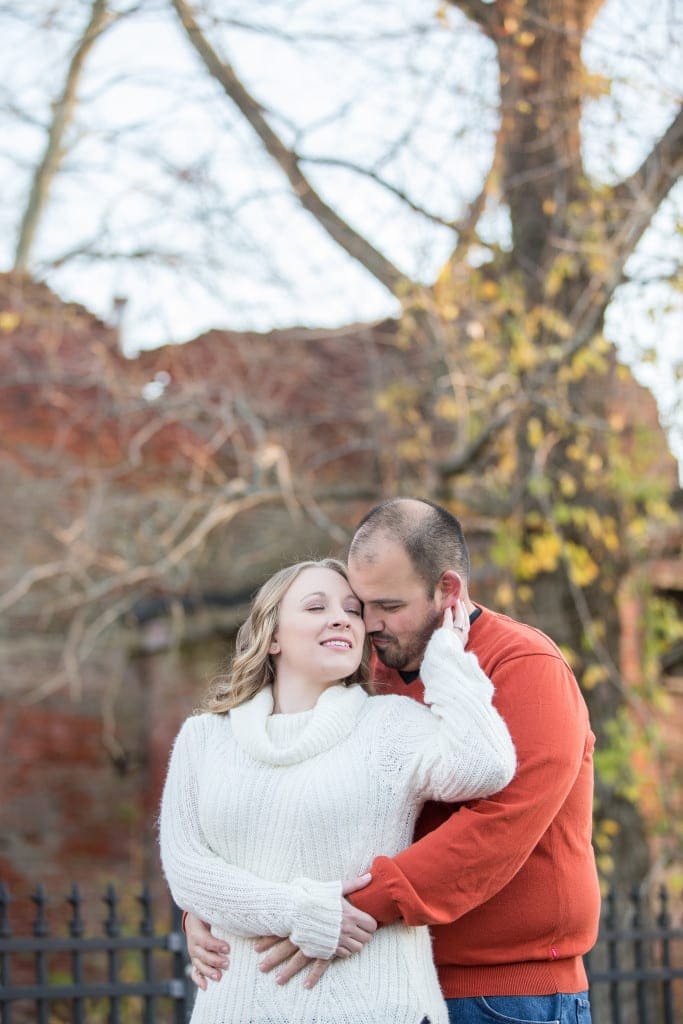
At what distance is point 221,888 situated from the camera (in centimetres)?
244

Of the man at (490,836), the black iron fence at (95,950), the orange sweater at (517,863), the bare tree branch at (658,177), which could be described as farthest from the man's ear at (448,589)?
the bare tree branch at (658,177)

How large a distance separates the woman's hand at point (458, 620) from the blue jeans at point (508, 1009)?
2.53ft

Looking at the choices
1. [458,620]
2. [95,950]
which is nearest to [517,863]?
[458,620]

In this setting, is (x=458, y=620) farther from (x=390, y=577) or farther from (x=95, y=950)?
(x=95, y=950)

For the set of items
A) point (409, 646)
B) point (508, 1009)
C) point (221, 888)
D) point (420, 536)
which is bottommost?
point (508, 1009)

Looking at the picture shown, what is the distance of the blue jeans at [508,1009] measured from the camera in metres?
2.50

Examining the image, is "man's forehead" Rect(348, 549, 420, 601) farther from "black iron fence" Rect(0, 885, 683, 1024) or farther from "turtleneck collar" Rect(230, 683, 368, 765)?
"black iron fence" Rect(0, 885, 683, 1024)

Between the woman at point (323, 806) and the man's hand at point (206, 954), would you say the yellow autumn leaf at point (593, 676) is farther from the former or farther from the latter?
the man's hand at point (206, 954)

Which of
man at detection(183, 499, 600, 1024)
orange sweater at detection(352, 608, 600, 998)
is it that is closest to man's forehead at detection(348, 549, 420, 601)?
man at detection(183, 499, 600, 1024)

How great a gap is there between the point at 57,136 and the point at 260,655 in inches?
263

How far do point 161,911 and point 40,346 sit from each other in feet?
14.4

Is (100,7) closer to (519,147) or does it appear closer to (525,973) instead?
(519,147)

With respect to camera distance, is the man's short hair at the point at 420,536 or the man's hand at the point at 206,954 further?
the man's short hair at the point at 420,536

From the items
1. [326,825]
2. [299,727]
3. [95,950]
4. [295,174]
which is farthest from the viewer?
[295,174]
